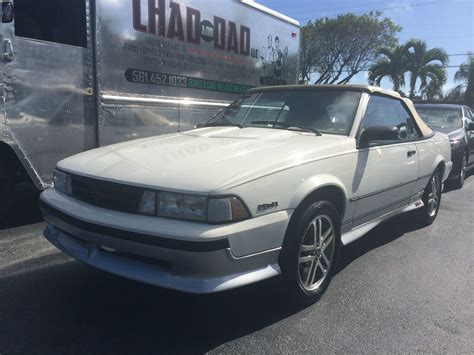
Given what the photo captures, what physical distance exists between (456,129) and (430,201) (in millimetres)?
3824

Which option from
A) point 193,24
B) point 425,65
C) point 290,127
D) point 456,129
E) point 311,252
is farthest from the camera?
point 425,65

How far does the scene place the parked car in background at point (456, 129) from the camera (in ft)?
25.6

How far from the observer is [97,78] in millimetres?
5020

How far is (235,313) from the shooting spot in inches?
115

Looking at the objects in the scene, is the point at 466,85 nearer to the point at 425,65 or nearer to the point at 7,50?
the point at 425,65

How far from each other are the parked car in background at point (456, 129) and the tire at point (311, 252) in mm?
5378

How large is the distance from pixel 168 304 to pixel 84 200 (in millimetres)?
906

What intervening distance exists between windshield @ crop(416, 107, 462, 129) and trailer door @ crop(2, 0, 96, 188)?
21.9 ft

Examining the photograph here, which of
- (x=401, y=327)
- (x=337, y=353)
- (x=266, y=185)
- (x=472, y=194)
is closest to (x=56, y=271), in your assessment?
(x=266, y=185)

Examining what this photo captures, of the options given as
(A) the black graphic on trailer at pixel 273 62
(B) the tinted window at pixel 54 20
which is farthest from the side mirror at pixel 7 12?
(A) the black graphic on trailer at pixel 273 62

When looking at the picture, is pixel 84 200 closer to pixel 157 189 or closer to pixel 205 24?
pixel 157 189

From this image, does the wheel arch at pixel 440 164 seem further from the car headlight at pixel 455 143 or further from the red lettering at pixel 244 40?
the red lettering at pixel 244 40

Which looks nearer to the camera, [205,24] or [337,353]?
[337,353]

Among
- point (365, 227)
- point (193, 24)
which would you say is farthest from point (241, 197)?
point (193, 24)
